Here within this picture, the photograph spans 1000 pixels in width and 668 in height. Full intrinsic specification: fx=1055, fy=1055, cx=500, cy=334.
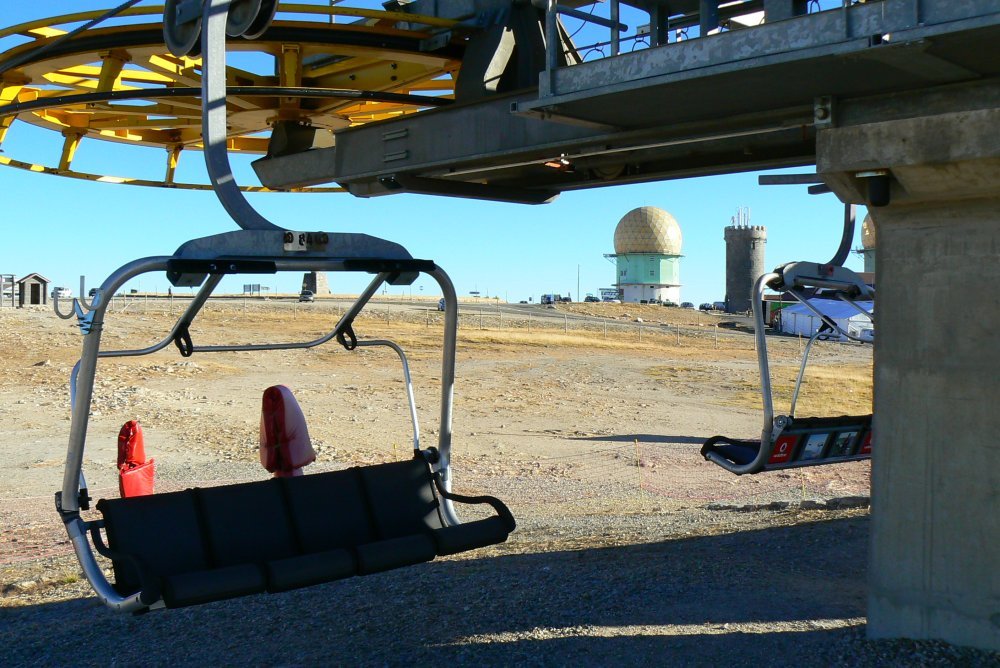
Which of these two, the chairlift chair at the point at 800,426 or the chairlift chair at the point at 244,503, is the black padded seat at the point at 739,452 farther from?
the chairlift chair at the point at 244,503

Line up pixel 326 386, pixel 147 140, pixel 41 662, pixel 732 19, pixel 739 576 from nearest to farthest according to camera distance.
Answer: pixel 41 662 → pixel 739 576 → pixel 732 19 → pixel 147 140 → pixel 326 386

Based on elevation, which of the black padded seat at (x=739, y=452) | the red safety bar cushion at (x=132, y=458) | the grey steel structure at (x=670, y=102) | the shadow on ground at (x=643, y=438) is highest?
the grey steel structure at (x=670, y=102)

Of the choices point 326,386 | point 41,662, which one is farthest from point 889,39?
point 326,386

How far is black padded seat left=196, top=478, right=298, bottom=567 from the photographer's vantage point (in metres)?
5.70

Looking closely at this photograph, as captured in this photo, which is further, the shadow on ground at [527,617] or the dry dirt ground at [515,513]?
the dry dirt ground at [515,513]

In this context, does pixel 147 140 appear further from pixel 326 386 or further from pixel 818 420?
pixel 326 386

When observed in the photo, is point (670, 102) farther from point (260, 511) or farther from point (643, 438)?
point (643, 438)

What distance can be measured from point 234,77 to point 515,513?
5849 millimetres

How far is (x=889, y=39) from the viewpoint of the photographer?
500cm

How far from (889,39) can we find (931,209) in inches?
61.0

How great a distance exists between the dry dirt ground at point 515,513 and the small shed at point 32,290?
31.6 feet

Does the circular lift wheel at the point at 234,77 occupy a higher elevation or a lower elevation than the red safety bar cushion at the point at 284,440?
higher

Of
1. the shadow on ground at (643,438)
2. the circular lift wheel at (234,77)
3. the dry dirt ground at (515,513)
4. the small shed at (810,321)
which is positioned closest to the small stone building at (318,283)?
the small shed at (810,321)

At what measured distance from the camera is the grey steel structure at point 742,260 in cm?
8550
